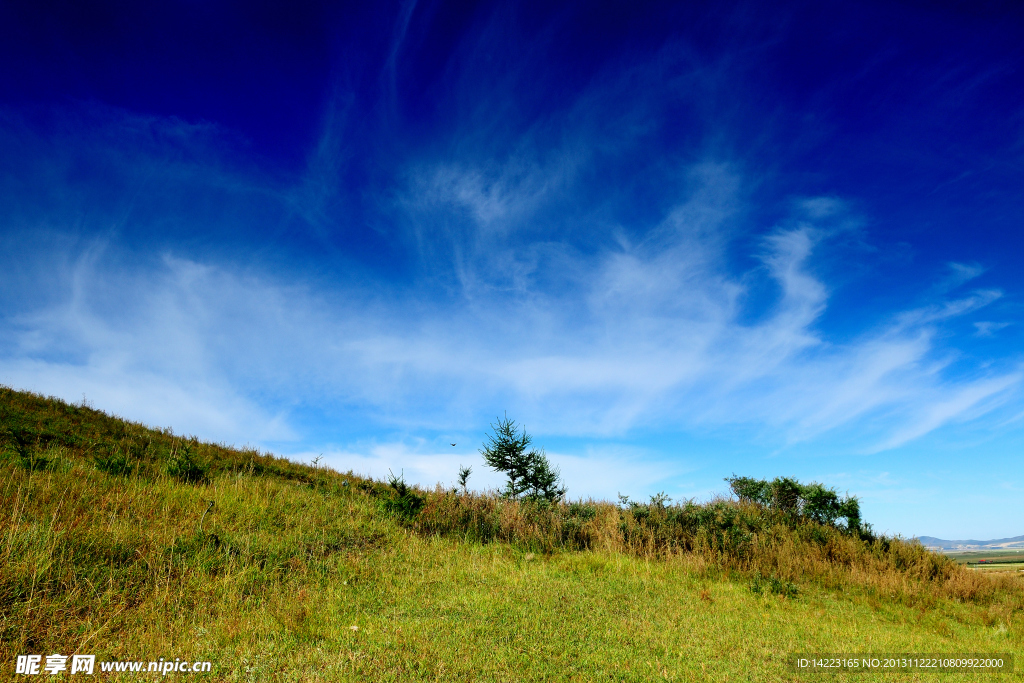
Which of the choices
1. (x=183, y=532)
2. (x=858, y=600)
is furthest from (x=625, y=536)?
(x=183, y=532)

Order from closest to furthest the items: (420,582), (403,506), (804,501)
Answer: (420,582)
(403,506)
(804,501)

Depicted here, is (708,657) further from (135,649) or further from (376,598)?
(135,649)

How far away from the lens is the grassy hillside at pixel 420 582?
609 centimetres

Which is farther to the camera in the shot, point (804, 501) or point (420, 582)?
point (804, 501)

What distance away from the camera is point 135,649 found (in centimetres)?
585

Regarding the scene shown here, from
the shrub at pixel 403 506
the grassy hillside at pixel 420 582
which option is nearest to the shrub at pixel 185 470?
the grassy hillside at pixel 420 582

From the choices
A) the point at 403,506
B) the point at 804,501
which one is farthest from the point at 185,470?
the point at 804,501

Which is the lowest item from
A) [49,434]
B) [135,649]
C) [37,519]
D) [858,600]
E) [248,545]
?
[858,600]

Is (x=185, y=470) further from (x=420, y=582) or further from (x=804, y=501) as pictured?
(x=804, y=501)

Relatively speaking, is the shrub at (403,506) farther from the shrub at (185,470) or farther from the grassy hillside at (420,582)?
the shrub at (185,470)

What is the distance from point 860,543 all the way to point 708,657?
11272 millimetres

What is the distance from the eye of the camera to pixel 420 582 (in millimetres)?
9102

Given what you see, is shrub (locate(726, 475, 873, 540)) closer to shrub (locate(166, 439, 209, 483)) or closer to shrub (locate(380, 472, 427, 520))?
shrub (locate(380, 472, 427, 520))

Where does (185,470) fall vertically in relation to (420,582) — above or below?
above
